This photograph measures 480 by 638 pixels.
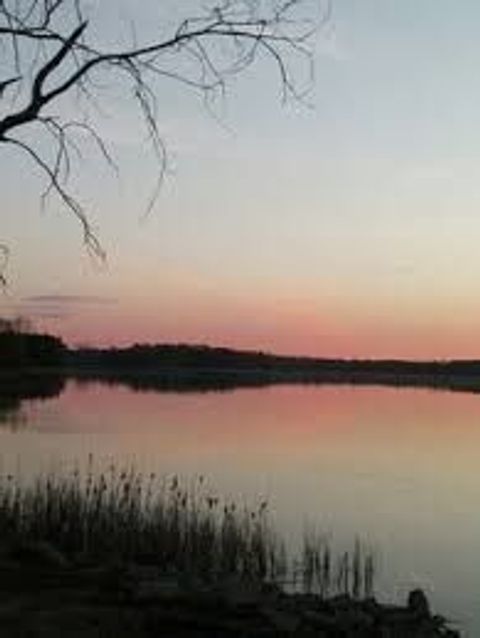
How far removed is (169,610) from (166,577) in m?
1.40

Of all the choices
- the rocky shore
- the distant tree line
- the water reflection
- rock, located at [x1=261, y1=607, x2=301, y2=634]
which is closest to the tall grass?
the rocky shore

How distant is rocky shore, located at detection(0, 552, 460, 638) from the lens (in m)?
9.92

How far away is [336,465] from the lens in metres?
35.9

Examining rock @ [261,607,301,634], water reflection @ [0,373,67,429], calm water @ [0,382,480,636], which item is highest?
water reflection @ [0,373,67,429]

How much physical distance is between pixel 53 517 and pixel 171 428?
107 feet

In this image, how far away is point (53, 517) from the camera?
688 inches

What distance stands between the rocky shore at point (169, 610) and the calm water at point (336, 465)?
356 centimetres

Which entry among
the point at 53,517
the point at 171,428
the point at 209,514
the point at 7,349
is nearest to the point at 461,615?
the point at 209,514

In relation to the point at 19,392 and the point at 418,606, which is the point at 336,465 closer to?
the point at 418,606

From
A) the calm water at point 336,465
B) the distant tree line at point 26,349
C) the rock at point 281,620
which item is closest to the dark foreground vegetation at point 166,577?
the rock at point 281,620

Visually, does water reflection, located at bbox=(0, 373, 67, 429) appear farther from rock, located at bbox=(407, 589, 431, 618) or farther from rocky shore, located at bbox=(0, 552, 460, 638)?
rocky shore, located at bbox=(0, 552, 460, 638)

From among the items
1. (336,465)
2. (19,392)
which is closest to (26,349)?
(19,392)

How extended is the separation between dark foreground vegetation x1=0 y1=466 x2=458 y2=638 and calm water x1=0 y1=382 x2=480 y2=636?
4.29 feet

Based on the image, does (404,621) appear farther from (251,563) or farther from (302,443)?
(302,443)
